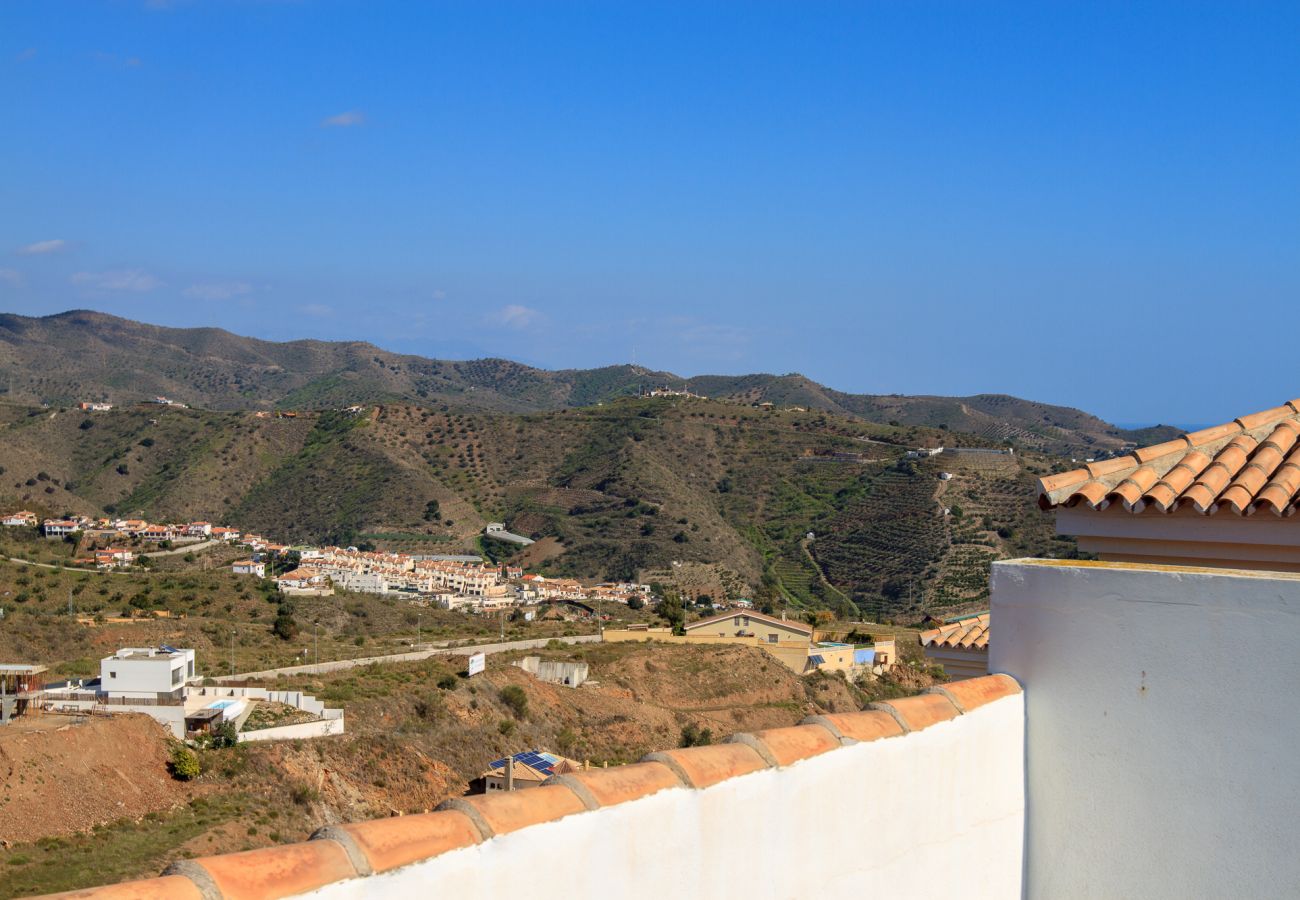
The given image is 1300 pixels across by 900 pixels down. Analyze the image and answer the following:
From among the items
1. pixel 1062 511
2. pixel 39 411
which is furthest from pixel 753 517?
pixel 1062 511

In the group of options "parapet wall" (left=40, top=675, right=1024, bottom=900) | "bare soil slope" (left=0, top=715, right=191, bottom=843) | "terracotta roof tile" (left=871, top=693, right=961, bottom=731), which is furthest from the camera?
"bare soil slope" (left=0, top=715, right=191, bottom=843)

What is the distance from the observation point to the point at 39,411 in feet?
341

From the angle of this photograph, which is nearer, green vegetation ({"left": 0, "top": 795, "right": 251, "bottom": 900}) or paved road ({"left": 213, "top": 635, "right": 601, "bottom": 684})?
green vegetation ({"left": 0, "top": 795, "right": 251, "bottom": 900})

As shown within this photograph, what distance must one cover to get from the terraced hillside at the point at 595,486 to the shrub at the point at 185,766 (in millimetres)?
42606

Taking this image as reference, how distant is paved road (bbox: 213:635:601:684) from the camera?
129ft

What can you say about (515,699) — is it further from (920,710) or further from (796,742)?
(796,742)

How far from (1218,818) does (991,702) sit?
815 millimetres

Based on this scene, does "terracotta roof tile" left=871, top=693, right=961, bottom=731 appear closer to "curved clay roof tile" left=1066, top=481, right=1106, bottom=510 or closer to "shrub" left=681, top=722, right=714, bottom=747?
"curved clay roof tile" left=1066, top=481, right=1106, bottom=510

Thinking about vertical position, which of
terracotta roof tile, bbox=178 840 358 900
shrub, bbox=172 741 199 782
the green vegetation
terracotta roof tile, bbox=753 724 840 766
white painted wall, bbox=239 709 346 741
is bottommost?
the green vegetation

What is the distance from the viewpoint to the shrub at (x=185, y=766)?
28.8 metres

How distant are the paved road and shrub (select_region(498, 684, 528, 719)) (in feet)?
17.6

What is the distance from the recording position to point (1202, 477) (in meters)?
5.76

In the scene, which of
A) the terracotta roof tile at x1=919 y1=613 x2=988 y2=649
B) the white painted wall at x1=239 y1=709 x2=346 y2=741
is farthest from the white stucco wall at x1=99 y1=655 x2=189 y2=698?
the terracotta roof tile at x1=919 y1=613 x2=988 y2=649

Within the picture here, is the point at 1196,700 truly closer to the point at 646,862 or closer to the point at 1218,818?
the point at 1218,818
